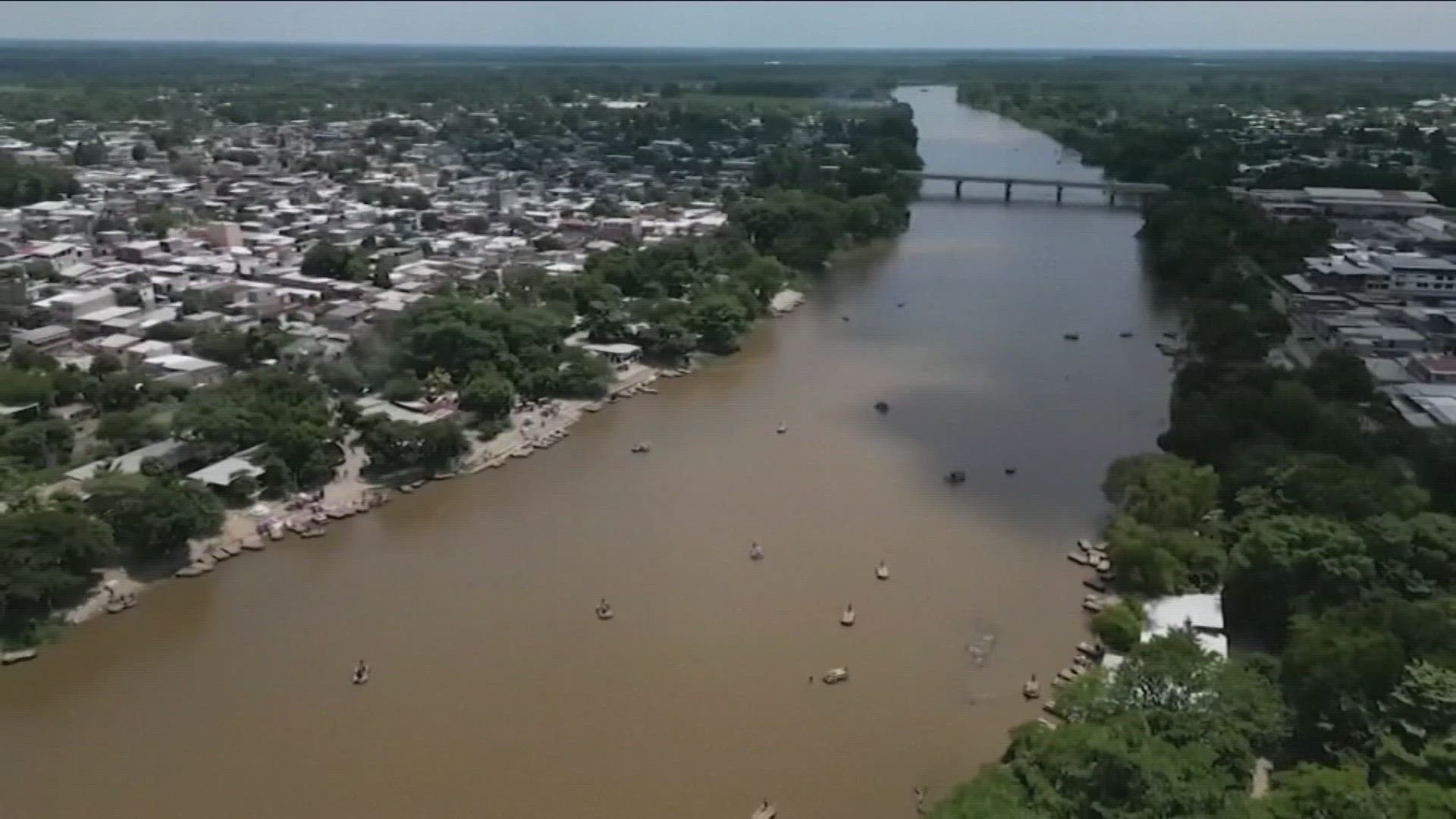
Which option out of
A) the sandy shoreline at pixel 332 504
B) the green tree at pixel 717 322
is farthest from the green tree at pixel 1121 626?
the green tree at pixel 717 322

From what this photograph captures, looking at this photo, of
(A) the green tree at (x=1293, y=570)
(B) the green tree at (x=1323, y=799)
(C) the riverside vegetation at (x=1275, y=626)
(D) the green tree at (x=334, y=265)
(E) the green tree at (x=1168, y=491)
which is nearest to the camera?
(B) the green tree at (x=1323, y=799)

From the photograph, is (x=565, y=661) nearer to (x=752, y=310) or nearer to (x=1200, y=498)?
(x=1200, y=498)

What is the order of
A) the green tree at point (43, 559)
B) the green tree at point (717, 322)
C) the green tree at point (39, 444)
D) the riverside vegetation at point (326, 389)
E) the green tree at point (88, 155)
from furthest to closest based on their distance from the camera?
the green tree at point (88, 155), the green tree at point (717, 322), the green tree at point (39, 444), the riverside vegetation at point (326, 389), the green tree at point (43, 559)

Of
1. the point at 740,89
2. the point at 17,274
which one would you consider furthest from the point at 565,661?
the point at 740,89

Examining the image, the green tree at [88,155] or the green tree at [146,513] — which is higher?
the green tree at [88,155]

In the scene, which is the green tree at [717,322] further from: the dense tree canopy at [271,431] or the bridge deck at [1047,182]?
→ the bridge deck at [1047,182]

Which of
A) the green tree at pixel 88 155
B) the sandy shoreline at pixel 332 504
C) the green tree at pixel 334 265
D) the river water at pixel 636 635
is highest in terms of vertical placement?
the green tree at pixel 88 155

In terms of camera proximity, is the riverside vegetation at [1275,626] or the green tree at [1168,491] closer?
the riverside vegetation at [1275,626]

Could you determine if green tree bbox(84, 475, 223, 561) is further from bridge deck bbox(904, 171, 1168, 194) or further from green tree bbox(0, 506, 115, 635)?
bridge deck bbox(904, 171, 1168, 194)
